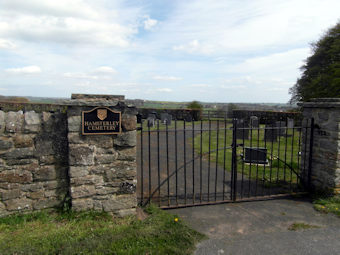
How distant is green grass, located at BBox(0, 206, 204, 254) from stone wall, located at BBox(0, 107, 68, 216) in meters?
0.26

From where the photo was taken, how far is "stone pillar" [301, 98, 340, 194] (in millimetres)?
4707

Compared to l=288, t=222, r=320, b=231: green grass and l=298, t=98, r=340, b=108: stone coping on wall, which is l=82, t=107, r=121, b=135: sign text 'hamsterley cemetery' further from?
l=298, t=98, r=340, b=108: stone coping on wall

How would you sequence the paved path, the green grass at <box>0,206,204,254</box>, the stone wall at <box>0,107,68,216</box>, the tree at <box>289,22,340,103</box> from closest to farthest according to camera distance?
1. the green grass at <box>0,206,204,254</box>
2. the paved path
3. the stone wall at <box>0,107,68,216</box>
4. the tree at <box>289,22,340,103</box>

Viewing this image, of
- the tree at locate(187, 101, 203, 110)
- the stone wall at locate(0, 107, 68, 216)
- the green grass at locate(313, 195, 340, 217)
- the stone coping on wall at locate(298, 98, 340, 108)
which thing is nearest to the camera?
the stone wall at locate(0, 107, 68, 216)

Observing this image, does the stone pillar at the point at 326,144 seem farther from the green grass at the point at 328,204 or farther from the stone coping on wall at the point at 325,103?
the green grass at the point at 328,204

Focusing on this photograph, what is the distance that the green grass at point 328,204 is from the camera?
438cm

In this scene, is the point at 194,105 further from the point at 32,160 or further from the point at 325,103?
the point at 32,160

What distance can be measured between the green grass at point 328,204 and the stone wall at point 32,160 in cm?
478

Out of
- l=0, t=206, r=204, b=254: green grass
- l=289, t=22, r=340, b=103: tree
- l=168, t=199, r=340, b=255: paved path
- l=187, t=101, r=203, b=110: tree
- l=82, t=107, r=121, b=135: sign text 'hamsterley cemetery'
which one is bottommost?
l=168, t=199, r=340, b=255: paved path

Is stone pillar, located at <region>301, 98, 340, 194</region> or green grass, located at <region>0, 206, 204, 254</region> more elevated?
stone pillar, located at <region>301, 98, 340, 194</region>

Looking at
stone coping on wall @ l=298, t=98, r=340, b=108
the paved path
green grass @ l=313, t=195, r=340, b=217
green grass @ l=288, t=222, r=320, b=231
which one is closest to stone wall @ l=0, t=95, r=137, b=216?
the paved path

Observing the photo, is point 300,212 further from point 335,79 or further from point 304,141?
point 335,79

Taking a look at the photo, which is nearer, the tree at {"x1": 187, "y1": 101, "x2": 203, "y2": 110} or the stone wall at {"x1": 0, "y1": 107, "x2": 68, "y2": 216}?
the stone wall at {"x1": 0, "y1": 107, "x2": 68, "y2": 216}

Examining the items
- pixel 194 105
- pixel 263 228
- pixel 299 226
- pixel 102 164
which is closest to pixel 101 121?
pixel 102 164
